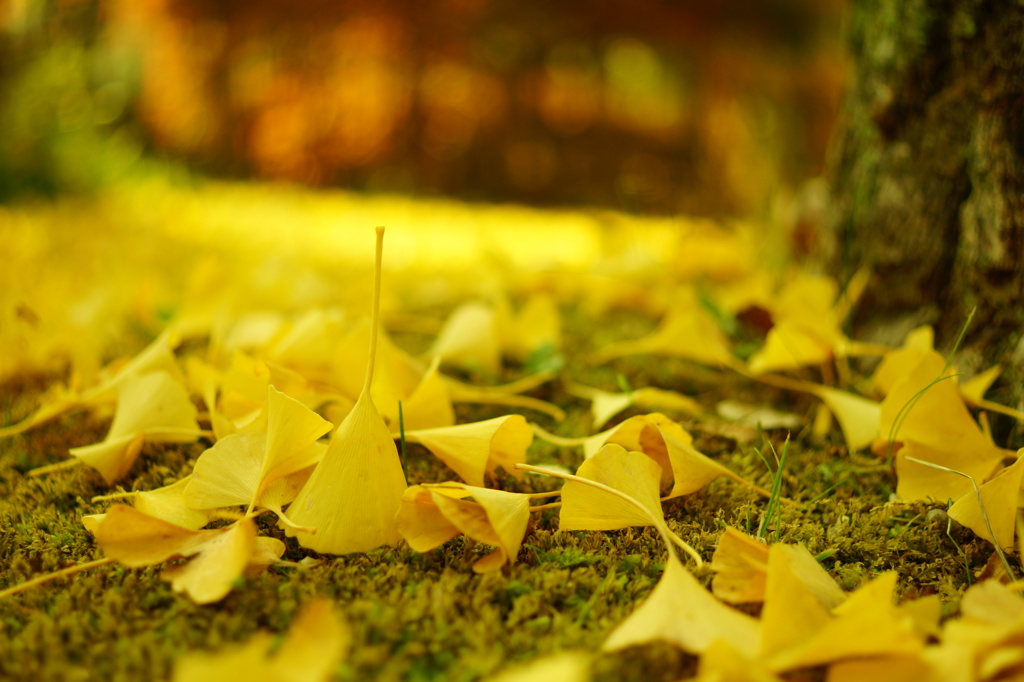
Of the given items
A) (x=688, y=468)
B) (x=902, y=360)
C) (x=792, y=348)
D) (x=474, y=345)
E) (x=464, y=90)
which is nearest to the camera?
(x=688, y=468)

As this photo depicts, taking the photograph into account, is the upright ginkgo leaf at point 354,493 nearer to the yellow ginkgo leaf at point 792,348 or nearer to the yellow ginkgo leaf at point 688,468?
the yellow ginkgo leaf at point 688,468

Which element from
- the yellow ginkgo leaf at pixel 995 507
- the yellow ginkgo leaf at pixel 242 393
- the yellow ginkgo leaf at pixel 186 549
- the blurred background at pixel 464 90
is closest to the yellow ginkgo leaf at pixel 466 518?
the yellow ginkgo leaf at pixel 186 549

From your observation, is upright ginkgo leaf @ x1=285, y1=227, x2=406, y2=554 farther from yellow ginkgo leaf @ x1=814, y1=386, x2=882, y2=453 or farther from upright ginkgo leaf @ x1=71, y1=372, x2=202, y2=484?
yellow ginkgo leaf @ x1=814, y1=386, x2=882, y2=453

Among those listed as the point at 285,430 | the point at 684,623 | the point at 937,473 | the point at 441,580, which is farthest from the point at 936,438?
the point at 285,430

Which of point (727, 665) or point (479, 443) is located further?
point (479, 443)

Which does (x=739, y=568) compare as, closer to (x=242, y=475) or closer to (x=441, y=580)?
(x=441, y=580)

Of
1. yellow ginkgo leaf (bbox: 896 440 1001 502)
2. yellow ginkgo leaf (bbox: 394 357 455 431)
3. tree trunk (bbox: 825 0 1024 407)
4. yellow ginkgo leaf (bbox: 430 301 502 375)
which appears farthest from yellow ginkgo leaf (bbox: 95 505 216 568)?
tree trunk (bbox: 825 0 1024 407)

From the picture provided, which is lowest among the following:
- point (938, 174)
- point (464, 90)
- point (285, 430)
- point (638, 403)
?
point (638, 403)
